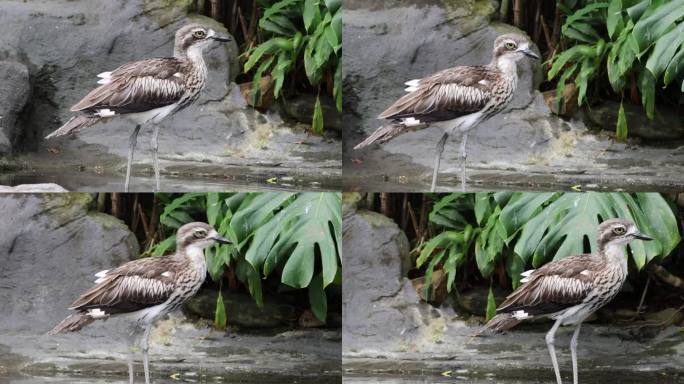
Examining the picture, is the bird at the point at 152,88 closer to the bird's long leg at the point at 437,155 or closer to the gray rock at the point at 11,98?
the gray rock at the point at 11,98

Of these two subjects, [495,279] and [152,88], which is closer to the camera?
[152,88]

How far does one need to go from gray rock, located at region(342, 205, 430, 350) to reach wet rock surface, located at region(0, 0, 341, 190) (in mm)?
264

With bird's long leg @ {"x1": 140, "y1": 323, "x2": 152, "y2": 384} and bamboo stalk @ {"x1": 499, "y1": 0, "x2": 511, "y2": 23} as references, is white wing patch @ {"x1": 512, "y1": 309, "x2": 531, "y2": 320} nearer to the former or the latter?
bamboo stalk @ {"x1": 499, "y1": 0, "x2": 511, "y2": 23}

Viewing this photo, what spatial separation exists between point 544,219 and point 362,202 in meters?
0.82

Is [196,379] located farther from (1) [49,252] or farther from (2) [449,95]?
(2) [449,95]

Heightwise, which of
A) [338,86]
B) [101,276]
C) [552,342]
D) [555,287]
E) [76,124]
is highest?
[338,86]

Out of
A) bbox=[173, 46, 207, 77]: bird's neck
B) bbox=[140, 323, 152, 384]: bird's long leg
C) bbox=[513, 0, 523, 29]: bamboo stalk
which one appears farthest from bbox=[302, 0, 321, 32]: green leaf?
bbox=[140, 323, 152, 384]: bird's long leg

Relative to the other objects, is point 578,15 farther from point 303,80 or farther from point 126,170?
point 126,170

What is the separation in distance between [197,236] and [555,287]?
1591 millimetres

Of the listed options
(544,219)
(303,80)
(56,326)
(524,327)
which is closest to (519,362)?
(524,327)

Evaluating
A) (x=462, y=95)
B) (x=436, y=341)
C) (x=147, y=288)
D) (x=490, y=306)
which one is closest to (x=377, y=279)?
(x=436, y=341)

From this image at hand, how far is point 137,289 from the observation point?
22.3 feet

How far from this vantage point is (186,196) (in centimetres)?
698

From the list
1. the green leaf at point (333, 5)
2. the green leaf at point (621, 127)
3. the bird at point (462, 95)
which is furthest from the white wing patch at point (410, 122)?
the green leaf at point (621, 127)
